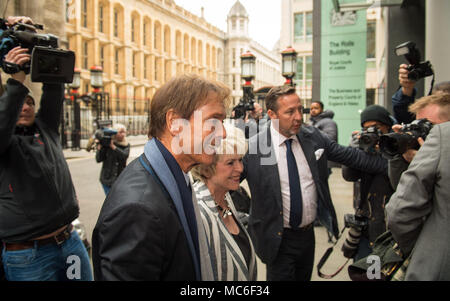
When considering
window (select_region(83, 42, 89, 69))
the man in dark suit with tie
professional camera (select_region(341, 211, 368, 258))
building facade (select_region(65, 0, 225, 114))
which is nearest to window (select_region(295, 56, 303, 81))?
building facade (select_region(65, 0, 225, 114))

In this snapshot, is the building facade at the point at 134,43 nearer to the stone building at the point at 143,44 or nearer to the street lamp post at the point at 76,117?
the stone building at the point at 143,44

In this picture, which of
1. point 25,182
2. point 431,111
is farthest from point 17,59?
point 431,111

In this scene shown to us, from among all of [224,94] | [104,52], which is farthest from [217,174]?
[104,52]

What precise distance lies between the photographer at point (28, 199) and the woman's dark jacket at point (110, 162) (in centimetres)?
270

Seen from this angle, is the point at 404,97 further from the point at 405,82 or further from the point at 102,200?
the point at 102,200

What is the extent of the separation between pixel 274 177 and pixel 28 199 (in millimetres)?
1903

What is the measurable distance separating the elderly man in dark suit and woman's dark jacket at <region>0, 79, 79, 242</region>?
4.43ft

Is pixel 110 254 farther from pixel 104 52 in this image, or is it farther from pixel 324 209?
pixel 104 52

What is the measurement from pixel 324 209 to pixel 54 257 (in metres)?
2.27

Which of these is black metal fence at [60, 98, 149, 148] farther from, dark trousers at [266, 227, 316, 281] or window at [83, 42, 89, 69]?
dark trousers at [266, 227, 316, 281]

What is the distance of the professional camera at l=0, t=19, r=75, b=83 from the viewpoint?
7.74 feet

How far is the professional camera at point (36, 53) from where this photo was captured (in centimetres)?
236

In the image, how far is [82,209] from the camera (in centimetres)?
704
